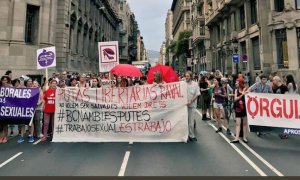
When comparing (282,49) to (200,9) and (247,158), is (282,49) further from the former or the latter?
(200,9)

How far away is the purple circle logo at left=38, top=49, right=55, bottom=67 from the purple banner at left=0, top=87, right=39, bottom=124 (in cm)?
251

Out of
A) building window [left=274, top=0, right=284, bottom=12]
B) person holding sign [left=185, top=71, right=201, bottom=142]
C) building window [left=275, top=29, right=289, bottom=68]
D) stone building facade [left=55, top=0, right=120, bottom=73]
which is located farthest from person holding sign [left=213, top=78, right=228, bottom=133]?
stone building facade [left=55, top=0, right=120, bottom=73]

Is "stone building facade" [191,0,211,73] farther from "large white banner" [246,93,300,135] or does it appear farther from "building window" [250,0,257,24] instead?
"large white banner" [246,93,300,135]

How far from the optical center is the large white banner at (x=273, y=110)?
25.6 feet

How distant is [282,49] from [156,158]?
21.1 meters

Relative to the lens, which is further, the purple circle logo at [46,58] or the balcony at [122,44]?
the balcony at [122,44]

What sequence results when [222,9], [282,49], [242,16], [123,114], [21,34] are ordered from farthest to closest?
[222,9], [242,16], [282,49], [21,34], [123,114]

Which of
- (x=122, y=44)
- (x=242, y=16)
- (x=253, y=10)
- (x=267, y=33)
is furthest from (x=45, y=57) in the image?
(x=122, y=44)

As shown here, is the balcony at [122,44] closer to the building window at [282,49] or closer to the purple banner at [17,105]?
the building window at [282,49]

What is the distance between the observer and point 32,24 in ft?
75.4

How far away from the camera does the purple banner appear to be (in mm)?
8391

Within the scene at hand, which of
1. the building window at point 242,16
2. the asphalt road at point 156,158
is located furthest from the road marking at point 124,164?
the building window at point 242,16

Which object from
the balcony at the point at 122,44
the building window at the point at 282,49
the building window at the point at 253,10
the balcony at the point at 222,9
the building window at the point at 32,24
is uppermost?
the balcony at the point at 122,44

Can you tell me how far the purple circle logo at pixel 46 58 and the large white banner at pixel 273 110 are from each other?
7644 mm
